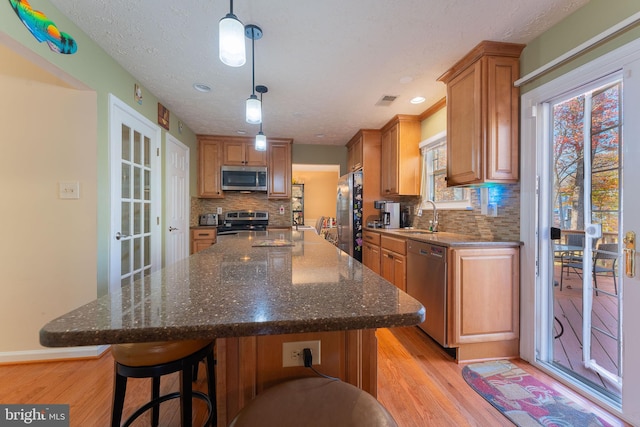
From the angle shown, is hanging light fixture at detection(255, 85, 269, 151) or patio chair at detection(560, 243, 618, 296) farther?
hanging light fixture at detection(255, 85, 269, 151)

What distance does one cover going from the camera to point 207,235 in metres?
4.17

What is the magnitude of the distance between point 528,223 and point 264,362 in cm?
209

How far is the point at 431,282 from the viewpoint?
7.28ft

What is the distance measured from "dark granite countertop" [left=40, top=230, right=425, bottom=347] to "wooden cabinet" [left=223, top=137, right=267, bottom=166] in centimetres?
366

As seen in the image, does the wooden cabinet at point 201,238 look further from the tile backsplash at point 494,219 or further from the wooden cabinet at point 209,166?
the tile backsplash at point 494,219

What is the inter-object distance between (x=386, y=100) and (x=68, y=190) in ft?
9.74

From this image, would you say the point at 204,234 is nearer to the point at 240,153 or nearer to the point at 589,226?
the point at 240,153

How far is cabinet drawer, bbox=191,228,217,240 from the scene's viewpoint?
4113mm

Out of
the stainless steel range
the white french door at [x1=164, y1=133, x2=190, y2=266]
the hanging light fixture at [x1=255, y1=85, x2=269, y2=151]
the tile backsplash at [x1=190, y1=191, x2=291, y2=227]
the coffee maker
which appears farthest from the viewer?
the tile backsplash at [x1=190, y1=191, x2=291, y2=227]

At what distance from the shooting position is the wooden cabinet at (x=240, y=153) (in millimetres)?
4434

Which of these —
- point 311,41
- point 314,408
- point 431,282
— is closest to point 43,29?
point 311,41

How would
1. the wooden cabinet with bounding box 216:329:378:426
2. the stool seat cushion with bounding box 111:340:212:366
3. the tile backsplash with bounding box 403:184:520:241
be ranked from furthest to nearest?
the tile backsplash with bounding box 403:184:520:241 → the stool seat cushion with bounding box 111:340:212:366 → the wooden cabinet with bounding box 216:329:378:426

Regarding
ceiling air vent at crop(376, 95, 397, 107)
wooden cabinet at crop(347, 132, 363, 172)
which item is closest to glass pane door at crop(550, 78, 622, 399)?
ceiling air vent at crop(376, 95, 397, 107)

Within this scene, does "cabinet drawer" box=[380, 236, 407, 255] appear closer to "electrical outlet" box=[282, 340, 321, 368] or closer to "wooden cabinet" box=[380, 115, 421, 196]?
"wooden cabinet" box=[380, 115, 421, 196]
